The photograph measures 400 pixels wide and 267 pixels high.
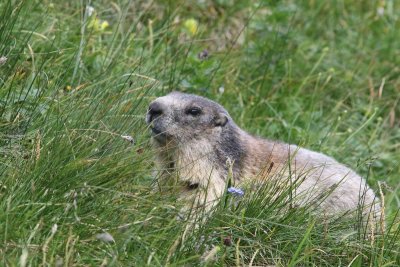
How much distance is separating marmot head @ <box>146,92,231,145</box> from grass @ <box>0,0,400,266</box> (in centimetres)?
14

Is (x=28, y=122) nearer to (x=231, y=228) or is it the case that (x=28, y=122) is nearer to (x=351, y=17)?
(x=231, y=228)

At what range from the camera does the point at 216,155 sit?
6273 millimetres

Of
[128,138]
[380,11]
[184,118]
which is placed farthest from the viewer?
[380,11]

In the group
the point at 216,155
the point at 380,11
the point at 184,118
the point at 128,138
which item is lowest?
the point at 216,155

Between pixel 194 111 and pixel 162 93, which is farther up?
pixel 194 111

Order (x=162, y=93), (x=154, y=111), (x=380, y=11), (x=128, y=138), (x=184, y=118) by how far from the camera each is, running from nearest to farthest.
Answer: (x=128, y=138) → (x=154, y=111) → (x=184, y=118) → (x=162, y=93) → (x=380, y=11)

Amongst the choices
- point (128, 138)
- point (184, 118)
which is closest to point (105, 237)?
point (128, 138)

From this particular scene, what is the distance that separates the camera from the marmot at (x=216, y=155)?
6023 millimetres

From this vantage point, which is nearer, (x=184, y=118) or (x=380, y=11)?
(x=184, y=118)

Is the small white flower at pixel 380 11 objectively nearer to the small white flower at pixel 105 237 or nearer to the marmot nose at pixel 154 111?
the marmot nose at pixel 154 111

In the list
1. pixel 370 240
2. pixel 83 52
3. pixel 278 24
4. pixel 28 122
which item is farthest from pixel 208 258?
pixel 278 24

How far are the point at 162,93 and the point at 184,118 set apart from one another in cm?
83

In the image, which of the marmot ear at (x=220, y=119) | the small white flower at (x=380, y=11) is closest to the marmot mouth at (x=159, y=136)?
the marmot ear at (x=220, y=119)

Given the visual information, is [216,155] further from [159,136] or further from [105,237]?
[105,237]
